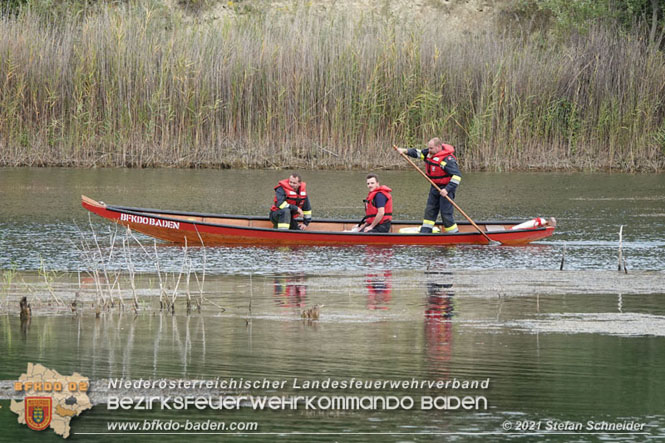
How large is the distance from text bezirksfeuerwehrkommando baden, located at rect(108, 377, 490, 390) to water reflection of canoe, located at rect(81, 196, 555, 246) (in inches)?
326

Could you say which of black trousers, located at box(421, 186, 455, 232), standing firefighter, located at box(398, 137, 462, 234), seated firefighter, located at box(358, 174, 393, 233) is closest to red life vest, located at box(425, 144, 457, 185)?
standing firefighter, located at box(398, 137, 462, 234)

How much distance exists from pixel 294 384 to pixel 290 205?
921 centimetres

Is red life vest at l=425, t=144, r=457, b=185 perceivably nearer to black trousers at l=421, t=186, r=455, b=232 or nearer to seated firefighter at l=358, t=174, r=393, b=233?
black trousers at l=421, t=186, r=455, b=232

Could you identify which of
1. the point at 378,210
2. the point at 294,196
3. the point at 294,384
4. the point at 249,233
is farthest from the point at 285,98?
the point at 294,384

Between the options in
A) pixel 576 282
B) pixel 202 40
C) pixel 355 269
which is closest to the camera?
pixel 576 282

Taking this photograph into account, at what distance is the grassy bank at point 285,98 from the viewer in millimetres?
27516

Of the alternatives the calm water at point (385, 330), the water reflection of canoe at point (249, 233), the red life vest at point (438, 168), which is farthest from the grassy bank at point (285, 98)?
the water reflection of canoe at point (249, 233)

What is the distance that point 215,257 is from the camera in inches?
603

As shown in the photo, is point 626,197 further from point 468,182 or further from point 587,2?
point 587,2

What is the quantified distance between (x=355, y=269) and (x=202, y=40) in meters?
15.3

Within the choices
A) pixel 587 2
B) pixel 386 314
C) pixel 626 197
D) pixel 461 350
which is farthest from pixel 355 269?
pixel 587 2

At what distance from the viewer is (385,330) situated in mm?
9867

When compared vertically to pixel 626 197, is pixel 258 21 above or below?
above

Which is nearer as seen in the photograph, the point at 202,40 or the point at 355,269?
the point at 355,269
